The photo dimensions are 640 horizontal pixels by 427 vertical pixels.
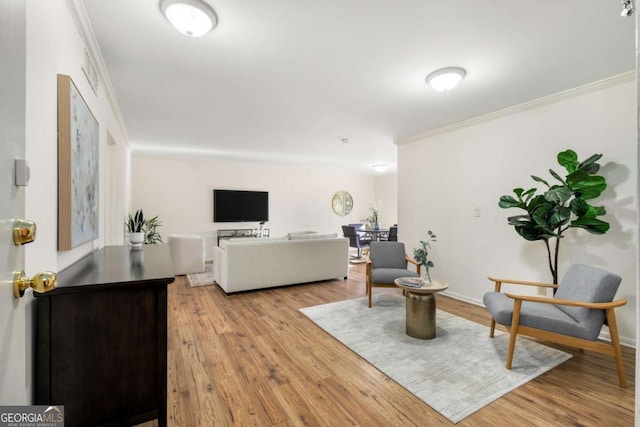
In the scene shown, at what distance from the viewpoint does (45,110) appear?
1.40 metres

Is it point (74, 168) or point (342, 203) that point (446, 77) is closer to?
point (74, 168)

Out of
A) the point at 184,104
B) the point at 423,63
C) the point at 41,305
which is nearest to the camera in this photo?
the point at 41,305

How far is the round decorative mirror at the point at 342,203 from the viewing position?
887 cm

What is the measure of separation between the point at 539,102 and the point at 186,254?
227 inches

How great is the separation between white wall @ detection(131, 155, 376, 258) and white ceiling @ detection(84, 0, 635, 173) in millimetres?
2709

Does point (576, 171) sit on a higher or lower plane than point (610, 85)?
lower

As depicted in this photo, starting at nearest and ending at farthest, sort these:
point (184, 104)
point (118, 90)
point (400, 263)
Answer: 1. point (118, 90)
2. point (184, 104)
3. point (400, 263)

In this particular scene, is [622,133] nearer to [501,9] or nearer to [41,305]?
[501,9]

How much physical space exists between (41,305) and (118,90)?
8.66 ft

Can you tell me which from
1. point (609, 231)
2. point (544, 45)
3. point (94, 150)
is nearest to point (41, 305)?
point (94, 150)

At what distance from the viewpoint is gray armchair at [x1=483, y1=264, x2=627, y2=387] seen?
6.89 ft

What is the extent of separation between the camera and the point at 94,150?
2.29 metres

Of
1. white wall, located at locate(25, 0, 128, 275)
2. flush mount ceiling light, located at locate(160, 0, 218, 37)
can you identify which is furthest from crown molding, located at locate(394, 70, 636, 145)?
white wall, located at locate(25, 0, 128, 275)

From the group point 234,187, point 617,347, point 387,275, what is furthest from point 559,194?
point 234,187
